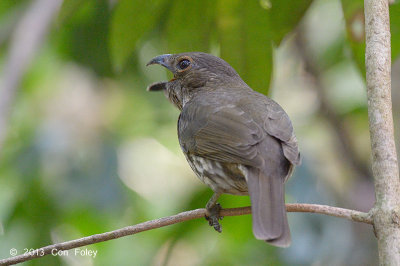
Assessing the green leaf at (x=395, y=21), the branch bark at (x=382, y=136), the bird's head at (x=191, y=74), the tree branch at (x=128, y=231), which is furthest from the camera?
the bird's head at (x=191, y=74)

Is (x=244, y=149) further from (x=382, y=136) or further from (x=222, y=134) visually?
(x=382, y=136)

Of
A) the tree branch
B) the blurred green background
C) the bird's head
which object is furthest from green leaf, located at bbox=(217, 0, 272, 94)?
the tree branch

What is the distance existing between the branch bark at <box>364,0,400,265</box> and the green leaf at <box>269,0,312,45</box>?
98cm

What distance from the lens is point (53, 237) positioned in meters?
4.96

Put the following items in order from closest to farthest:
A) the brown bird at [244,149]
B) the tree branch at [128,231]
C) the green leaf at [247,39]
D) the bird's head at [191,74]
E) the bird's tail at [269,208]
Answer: the tree branch at [128,231]
the bird's tail at [269,208]
the brown bird at [244,149]
the green leaf at [247,39]
the bird's head at [191,74]

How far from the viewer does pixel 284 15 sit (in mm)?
3889

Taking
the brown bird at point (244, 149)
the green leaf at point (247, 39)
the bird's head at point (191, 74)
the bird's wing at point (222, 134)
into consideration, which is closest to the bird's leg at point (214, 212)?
the brown bird at point (244, 149)

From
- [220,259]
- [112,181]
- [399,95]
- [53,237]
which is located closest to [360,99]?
[399,95]

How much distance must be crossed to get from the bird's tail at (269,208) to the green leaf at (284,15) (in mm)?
1085

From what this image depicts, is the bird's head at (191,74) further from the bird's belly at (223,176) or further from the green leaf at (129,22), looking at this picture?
the bird's belly at (223,176)

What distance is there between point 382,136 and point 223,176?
985 mm

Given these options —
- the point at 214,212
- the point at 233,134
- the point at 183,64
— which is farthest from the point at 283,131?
the point at 183,64

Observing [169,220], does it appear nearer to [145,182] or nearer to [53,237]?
[53,237]

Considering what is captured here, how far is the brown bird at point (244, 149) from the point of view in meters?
2.89
